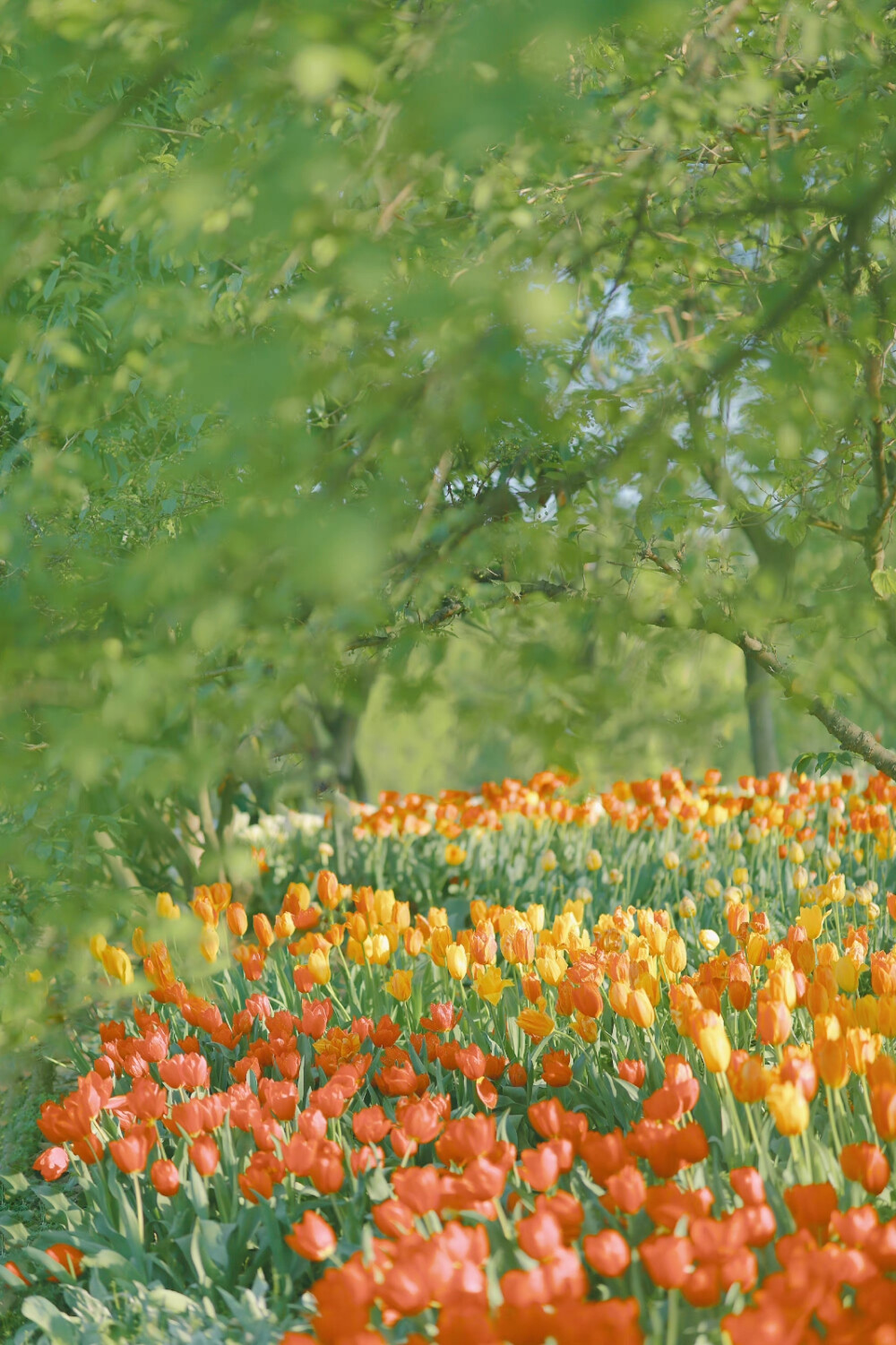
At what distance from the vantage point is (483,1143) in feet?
6.10

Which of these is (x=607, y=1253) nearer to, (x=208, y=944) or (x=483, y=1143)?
(x=483, y=1143)

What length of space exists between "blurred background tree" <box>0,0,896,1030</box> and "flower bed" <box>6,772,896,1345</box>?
0.50 meters

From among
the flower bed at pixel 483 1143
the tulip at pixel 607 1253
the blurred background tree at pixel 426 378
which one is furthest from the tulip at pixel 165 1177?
the tulip at pixel 607 1253

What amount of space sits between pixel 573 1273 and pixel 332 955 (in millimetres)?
2533

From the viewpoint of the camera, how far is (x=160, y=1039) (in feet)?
8.87

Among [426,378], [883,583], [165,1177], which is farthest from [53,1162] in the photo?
[883,583]

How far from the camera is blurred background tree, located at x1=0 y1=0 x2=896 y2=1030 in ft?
4.66

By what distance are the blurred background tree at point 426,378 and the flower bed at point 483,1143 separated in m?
0.50

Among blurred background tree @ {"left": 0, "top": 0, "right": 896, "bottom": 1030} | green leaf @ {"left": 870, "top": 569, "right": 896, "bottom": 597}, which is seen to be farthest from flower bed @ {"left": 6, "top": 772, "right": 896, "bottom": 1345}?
green leaf @ {"left": 870, "top": 569, "right": 896, "bottom": 597}

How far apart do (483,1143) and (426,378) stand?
1216mm

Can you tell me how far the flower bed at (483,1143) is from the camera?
154 centimetres

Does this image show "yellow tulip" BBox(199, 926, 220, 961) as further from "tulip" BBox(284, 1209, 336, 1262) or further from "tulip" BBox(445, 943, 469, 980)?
"tulip" BBox(284, 1209, 336, 1262)

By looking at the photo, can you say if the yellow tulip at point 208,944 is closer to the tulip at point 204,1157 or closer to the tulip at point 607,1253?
the tulip at point 204,1157

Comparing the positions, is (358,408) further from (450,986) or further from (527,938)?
(450,986)
